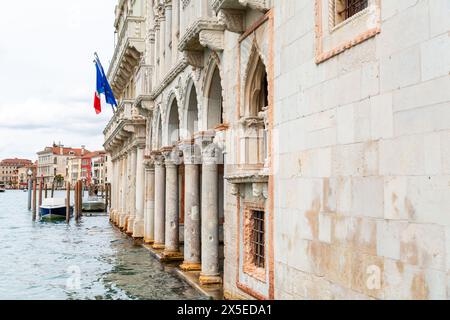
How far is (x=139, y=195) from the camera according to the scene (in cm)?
2169

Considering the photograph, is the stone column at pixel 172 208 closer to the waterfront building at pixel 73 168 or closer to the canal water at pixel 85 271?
the canal water at pixel 85 271

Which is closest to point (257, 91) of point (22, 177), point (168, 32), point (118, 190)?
point (168, 32)

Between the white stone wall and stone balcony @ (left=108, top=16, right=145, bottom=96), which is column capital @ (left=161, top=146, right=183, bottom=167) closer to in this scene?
stone balcony @ (left=108, top=16, right=145, bottom=96)

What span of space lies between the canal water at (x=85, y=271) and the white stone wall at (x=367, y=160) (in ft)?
17.8

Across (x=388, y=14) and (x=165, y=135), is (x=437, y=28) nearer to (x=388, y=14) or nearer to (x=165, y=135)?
→ (x=388, y=14)

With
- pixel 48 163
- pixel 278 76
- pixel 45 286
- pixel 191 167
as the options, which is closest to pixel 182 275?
pixel 191 167

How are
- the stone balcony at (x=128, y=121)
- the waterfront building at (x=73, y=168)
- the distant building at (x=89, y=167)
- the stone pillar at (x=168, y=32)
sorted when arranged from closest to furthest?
1. the stone pillar at (x=168, y=32)
2. the stone balcony at (x=128, y=121)
3. the distant building at (x=89, y=167)
4. the waterfront building at (x=73, y=168)

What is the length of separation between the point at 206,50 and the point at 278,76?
178 inches

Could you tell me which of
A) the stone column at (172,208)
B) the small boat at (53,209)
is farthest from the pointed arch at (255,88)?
the small boat at (53,209)

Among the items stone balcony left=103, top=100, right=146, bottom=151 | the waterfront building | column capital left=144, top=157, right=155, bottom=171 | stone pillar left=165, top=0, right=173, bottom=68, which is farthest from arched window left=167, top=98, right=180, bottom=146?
the waterfront building

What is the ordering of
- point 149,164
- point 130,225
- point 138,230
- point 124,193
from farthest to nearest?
point 124,193 < point 130,225 < point 138,230 < point 149,164

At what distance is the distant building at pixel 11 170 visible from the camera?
186 metres

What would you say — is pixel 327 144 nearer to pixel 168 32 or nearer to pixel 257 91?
pixel 257 91

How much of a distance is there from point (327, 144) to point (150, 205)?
14055mm
